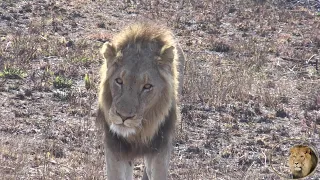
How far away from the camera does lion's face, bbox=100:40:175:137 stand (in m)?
5.71

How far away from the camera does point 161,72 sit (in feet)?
20.3

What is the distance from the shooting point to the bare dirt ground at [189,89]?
8.48 meters

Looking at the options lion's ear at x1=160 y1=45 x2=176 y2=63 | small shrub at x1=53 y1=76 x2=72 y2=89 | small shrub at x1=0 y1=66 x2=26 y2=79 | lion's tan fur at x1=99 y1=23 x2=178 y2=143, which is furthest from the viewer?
small shrub at x1=0 y1=66 x2=26 y2=79

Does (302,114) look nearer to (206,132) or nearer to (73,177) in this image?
(206,132)

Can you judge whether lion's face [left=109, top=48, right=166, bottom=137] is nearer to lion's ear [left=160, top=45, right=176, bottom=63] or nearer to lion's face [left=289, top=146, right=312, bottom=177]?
lion's ear [left=160, top=45, right=176, bottom=63]

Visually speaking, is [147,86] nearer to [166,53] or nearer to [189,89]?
[166,53]

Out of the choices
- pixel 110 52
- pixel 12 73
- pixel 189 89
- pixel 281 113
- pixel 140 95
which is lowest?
pixel 12 73

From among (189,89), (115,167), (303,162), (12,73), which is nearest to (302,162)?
(303,162)

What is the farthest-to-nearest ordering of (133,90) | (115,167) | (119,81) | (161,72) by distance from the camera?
(115,167), (161,72), (119,81), (133,90)

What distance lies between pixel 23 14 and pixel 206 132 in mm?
10636

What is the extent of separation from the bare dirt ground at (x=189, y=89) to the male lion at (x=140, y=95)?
0.98m

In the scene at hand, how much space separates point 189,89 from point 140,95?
579 centimetres

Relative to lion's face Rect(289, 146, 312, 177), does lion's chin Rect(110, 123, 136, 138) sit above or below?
above

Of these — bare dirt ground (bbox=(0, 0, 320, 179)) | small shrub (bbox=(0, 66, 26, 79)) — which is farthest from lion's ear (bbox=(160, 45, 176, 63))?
small shrub (bbox=(0, 66, 26, 79))
